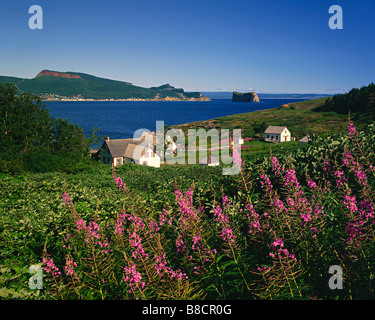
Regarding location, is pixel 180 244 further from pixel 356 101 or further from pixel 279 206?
pixel 356 101

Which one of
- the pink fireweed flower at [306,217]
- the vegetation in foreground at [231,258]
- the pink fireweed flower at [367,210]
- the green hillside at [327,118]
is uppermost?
the green hillside at [327,118]

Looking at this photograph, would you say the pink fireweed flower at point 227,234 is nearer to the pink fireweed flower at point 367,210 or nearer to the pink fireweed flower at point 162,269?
the pink fireweed flower at point 162,269

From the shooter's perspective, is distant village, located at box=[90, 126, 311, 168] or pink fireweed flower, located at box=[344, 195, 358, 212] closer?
pink fireweed flower, located at box=[344, 195, 358, 212]

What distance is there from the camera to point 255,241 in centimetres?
420

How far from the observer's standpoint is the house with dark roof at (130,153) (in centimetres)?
5031

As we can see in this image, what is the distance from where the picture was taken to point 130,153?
2041 inches

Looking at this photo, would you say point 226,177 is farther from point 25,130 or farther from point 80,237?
point 25,130

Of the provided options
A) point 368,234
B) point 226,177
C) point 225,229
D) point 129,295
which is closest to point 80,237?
point 129,295

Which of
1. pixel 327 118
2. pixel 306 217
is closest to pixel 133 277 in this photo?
pixel 306 217

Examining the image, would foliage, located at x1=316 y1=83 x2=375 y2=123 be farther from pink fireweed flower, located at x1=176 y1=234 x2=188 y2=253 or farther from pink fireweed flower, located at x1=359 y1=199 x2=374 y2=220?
pink fireweed flower, located at x1=176 y1=234 x2=188 y2=253

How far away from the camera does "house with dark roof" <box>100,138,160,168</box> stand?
165 feet

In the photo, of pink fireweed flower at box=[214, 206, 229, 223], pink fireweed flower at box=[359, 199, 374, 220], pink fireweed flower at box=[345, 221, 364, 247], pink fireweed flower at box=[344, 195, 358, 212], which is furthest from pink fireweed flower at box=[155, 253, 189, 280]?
pink fireweed flower at box=[359, 199, 374, 220]

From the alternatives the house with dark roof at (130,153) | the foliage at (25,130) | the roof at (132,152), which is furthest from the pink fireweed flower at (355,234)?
the roof at (132,152)
